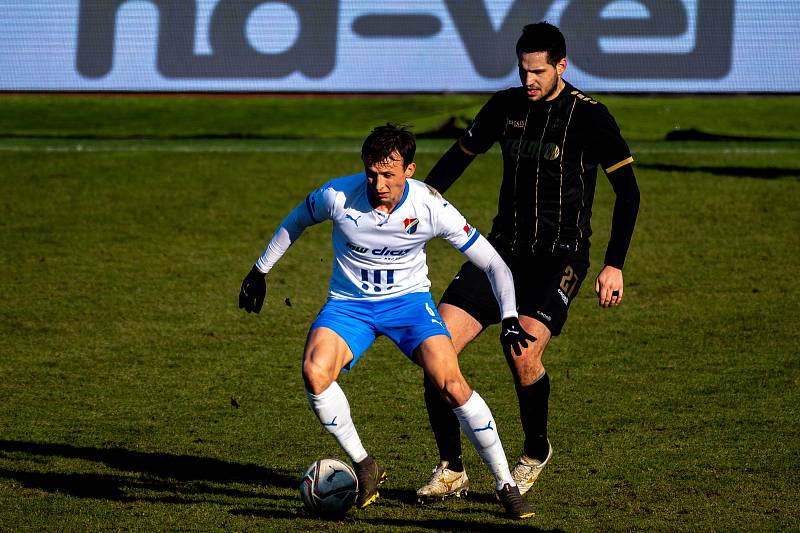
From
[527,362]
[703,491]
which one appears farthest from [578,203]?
[703,491]

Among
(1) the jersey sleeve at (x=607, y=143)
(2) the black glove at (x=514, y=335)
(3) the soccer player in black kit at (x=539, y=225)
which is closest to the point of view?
(2) the black glove at (x=514, y=335)

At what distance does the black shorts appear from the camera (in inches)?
285

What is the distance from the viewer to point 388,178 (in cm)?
654

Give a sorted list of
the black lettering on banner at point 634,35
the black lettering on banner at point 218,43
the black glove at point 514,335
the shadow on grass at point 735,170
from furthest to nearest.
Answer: the black lettering on banner at point 218,43 → the black lettering on banner at point 634,35 → the shadow on grass at point 735,170 → the black glove at point 514,335

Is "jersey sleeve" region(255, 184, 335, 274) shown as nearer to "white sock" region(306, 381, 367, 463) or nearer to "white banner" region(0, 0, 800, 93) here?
"white sock" region(306, 381, 367, 463)

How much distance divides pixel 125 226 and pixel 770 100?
1401cm

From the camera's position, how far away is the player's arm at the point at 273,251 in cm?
693

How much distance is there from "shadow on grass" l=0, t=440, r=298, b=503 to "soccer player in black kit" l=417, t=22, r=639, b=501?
1205 mm

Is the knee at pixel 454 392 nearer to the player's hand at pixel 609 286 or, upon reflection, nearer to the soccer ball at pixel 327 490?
the soccer ball at pixel 327 490

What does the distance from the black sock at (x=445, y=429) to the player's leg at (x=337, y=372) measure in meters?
0.46

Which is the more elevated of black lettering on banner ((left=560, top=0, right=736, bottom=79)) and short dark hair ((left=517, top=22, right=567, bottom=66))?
short dark hair ((left=517, top=22, right=567, bottom=66))

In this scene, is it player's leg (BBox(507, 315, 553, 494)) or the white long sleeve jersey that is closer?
the white long sleeve jersey

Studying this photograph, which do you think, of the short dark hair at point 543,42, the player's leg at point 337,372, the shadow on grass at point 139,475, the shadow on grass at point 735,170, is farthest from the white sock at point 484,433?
the shadow on grass at point 735,170

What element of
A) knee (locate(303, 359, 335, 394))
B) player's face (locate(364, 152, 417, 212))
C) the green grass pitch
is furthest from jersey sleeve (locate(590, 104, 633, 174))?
knee (locate(303, 359, 335, 394))
